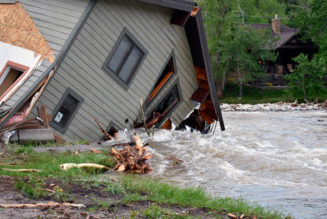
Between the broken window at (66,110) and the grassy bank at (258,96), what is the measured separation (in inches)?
1177

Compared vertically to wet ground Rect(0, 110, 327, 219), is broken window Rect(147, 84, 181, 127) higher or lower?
higher

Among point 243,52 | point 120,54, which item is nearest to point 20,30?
point 120,54

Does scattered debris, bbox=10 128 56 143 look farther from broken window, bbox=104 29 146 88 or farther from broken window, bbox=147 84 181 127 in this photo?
broken window, bbox=147 84 181 127

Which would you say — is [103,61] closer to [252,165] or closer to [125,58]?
[125,58]

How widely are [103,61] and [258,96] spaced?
3200 cm

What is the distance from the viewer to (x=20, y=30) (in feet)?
46.4

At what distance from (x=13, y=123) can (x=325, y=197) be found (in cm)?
758

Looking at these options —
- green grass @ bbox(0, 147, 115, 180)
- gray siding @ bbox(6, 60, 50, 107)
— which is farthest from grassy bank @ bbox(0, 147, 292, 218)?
gray siding @ bbox(6, 60, 50, 107)

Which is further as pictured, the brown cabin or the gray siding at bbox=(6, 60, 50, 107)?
the brown cabin

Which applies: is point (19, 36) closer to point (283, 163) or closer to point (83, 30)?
point (83, 30)

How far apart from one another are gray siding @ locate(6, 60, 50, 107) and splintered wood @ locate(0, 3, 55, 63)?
392 mm

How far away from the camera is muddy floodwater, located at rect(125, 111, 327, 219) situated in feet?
30.9

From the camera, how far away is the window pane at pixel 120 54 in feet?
49.0

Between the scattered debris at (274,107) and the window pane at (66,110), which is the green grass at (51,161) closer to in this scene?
the window pane at (66,110)
